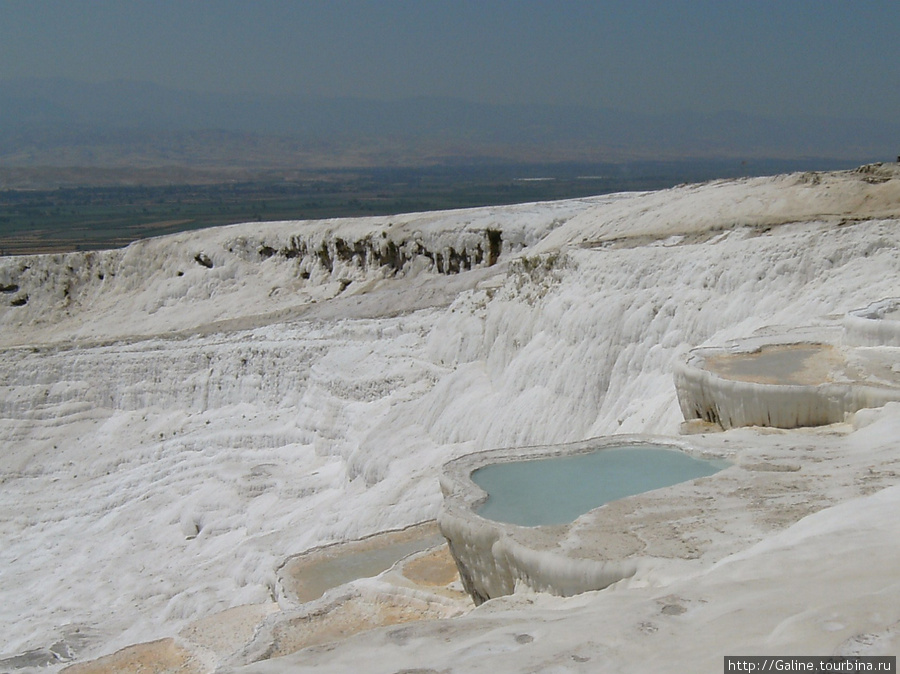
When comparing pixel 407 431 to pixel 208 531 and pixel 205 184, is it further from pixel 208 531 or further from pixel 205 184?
pixel 205 184

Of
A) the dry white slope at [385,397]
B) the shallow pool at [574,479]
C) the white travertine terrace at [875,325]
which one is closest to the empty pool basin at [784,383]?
the white travertine terrace at [875,325]

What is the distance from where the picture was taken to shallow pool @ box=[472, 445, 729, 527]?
7.28 meters

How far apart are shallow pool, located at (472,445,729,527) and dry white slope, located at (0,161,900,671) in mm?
1383

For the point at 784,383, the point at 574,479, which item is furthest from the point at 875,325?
the point at 574,479

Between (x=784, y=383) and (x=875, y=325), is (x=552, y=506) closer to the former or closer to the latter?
(x=784, y=383)

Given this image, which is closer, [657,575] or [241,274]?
[657,575]

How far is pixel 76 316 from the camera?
36688mm

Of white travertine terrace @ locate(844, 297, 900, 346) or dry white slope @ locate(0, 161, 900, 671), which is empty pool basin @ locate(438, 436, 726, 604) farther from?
white travertine terrace @ locate(844, 297, 900, 346)

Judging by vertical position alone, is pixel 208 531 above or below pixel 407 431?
below

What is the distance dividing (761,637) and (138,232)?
87.0 metres

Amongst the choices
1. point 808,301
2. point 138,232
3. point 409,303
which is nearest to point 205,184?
point 138,232

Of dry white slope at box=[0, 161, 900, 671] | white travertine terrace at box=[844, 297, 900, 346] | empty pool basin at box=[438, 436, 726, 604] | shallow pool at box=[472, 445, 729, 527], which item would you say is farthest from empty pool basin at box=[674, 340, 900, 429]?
shallow pool at box=[472, 445, 729, 527]

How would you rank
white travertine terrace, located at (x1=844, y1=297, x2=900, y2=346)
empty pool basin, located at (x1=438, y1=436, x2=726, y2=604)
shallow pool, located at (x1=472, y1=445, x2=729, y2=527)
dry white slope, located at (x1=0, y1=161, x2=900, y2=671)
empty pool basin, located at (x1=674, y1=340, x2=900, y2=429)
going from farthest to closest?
1. dry white slope, located at (x1=0, y1=161, x2=900, y2=671)
2. white travertine terrace, located at (x1=844, y1=297, x2=900, y2=346)
3. empty pool basin, located at (x1=674, y1=340, x2=900, y2=429)
4. shallow pool, located at (x1=472, y1=445, x2=729, y2=527)
5. empty pool basin, located at (x1=438, y1=436, x2=726, y2=604)

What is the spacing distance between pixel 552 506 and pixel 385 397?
12548 millimetres
